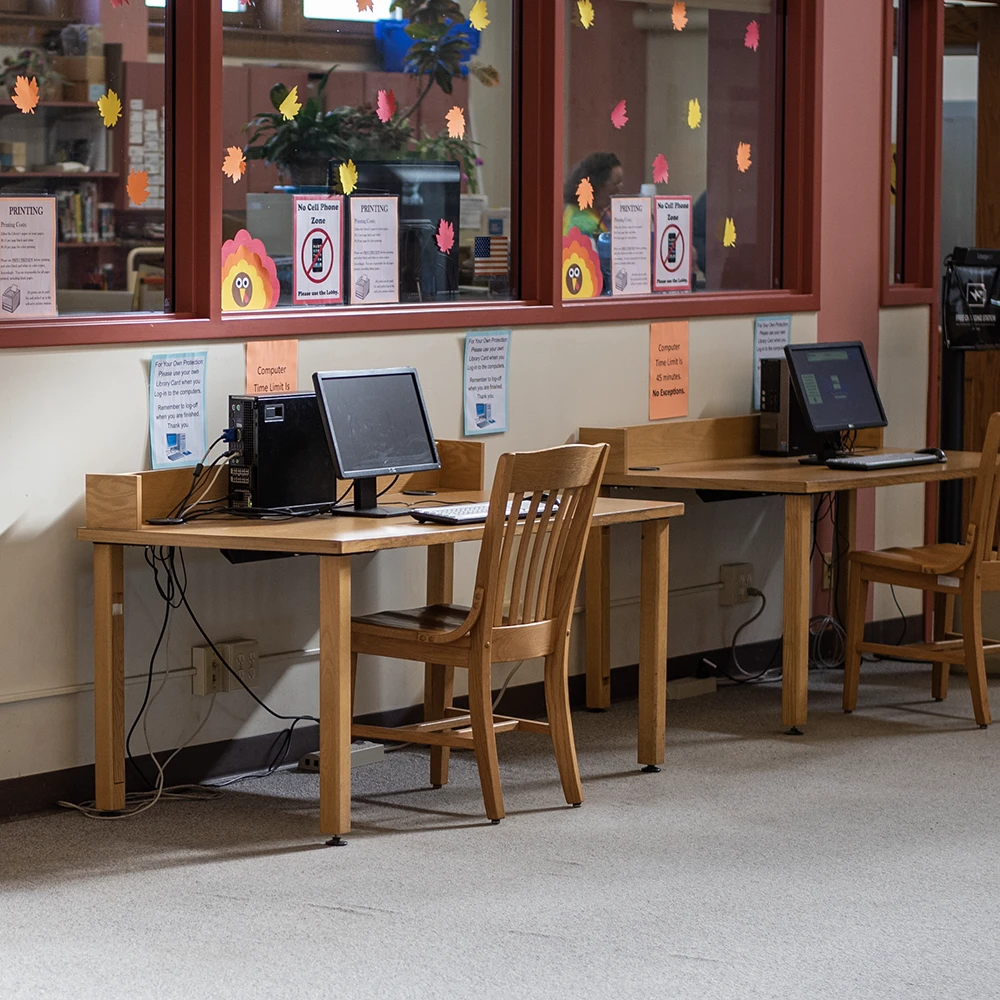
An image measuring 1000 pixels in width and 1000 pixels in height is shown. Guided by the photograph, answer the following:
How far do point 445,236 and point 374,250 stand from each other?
30 centimetres

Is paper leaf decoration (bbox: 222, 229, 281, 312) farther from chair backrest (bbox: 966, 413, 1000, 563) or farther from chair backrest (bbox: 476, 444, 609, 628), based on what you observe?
chair backrest (bbox: 966, 413, 1000, 563)

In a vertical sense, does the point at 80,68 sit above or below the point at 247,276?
above

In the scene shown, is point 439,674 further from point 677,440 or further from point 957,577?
point 957,577

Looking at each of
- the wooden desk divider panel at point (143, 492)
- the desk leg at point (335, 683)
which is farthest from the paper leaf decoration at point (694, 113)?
the desk leg at point (335, 683)

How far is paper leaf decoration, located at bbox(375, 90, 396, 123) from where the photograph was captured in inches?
212

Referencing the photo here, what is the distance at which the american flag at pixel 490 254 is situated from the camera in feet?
18.7

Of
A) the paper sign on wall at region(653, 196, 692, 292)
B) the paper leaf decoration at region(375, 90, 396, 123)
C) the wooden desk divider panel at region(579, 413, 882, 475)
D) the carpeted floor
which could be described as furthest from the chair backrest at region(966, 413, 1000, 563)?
the paper leaf decoration at region(375, 90, 396, 123)

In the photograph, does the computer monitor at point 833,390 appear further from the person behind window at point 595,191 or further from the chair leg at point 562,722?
the chair leg at point 562,722

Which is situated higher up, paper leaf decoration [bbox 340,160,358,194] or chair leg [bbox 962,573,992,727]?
paper leaf decoration [bbox 340,160,358,194]

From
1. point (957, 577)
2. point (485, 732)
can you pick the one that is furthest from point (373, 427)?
point (957, 577)

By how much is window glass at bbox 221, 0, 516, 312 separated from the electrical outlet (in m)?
1.38

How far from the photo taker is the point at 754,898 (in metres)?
4.00

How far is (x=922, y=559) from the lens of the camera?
5.84 meters

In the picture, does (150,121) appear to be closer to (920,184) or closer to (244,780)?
(244,780)
